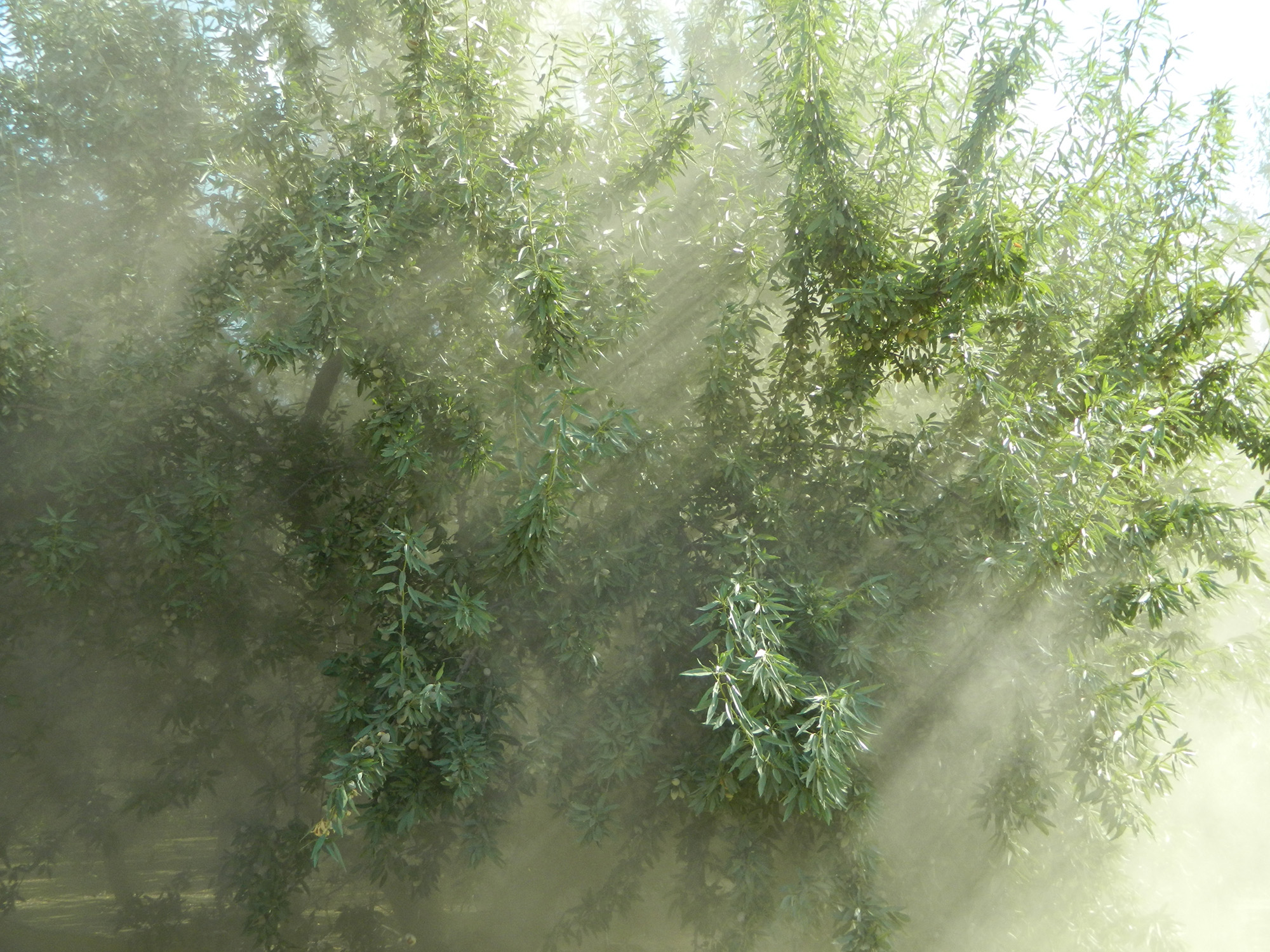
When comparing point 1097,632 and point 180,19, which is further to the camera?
point 180,19

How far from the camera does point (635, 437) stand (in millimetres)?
3059

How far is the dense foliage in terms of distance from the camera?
313 centimetres

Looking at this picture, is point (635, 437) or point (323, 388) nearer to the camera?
point (635, 437)

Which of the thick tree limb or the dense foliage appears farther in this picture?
the thick tree limb

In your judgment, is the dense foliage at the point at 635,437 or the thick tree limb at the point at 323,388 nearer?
the dense foliage at the point at 635,437

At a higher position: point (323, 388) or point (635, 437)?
point (635, 437)

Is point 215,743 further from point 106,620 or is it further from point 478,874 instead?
point 478,874

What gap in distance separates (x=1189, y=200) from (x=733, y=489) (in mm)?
2026

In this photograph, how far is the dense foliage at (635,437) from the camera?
10.3 feet

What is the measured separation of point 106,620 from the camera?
4.16 metres

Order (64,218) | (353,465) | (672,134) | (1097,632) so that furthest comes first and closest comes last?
(64,218), (353,465), (672,134), (1097,632)

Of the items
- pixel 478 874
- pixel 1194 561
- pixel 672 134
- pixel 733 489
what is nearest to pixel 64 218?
pixel 672 134

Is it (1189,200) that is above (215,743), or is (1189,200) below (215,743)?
above

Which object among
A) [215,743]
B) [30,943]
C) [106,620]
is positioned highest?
[106,620]
